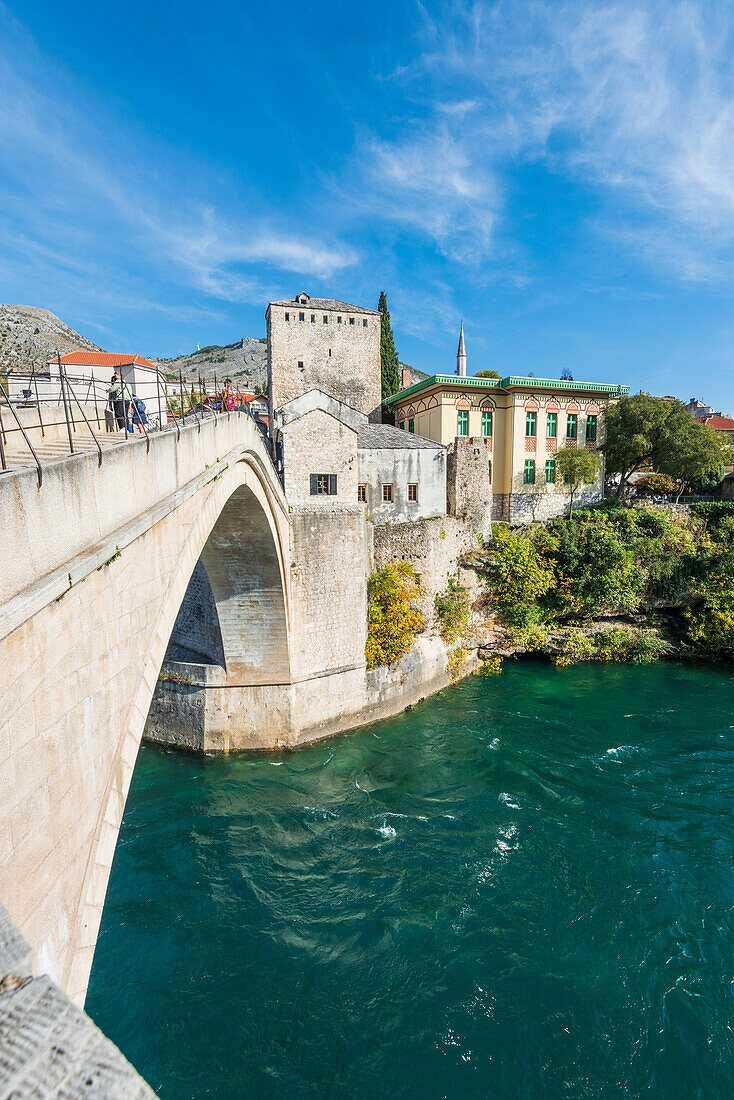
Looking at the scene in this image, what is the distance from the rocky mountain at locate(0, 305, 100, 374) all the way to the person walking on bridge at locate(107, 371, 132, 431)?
241 feet

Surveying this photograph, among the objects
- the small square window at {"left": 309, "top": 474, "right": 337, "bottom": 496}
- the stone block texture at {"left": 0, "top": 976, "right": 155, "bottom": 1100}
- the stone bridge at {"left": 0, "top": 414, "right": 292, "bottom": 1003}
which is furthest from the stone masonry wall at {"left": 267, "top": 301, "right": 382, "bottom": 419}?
the stone block texture at {"left": 0, "top": 976, "right": 155, "bottom": 1100}

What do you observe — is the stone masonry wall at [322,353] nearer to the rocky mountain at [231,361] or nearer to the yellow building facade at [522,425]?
the yellow building facade at [522,425]

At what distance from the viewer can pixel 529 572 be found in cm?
2025

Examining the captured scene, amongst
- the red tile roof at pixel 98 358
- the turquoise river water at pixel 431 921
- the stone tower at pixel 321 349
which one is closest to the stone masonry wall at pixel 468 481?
the turquoise river water at pixel 431 921

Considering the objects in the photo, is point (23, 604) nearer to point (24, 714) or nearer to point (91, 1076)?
point (24, 714)

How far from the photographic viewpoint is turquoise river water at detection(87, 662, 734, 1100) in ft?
22.9

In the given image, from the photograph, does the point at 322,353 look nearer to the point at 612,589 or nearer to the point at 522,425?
the point at 522,425

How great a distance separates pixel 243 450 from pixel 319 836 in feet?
26.5

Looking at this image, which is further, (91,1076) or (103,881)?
(103,881)

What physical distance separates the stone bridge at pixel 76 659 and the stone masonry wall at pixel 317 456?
909 cm

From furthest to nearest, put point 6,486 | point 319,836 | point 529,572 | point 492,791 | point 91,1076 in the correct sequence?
point 529,572 → point 492,791 → point 319,836 → point 6,486 → point 91,1076

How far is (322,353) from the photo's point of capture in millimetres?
28781

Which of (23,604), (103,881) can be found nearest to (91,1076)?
(23,604)

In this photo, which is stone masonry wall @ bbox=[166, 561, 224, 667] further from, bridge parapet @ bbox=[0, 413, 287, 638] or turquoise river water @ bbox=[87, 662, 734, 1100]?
bridge parapet @ bbox=[0, 413, 287, 638]
